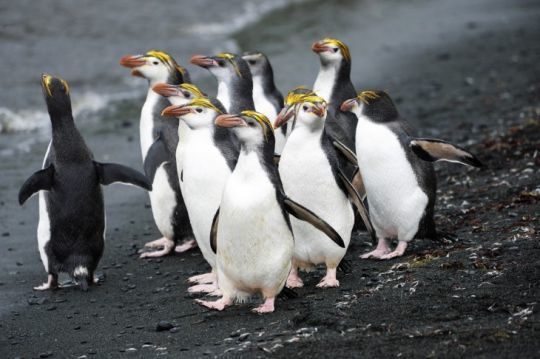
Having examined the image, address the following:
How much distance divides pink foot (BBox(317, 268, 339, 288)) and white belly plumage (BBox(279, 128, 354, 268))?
0.05 m

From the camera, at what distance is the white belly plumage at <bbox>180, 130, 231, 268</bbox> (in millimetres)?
6773

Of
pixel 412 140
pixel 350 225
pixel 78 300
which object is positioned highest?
pixel 412 140

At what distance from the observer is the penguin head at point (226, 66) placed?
27.7 ft

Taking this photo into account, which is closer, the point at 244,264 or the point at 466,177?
the point at 244,264

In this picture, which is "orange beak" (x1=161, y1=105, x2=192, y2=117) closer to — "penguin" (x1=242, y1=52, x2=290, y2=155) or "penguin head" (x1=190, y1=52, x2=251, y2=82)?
"penguin head" (x1=190, y1=52, x2=251, y2=82)

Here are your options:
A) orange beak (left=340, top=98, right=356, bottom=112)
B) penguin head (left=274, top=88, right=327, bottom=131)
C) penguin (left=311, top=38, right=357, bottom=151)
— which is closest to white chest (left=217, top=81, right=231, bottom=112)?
penguin (left=311, top=38, right=357, bottom=151)

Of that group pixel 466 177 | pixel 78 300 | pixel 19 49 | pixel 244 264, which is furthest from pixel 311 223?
pixel 19 49

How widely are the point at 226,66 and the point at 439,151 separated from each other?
234cm

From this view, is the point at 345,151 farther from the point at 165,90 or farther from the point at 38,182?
the point at 38,182

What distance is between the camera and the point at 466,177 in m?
9.09

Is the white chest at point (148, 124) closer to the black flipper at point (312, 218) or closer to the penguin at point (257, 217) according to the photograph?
the penguin at point (257, 217)

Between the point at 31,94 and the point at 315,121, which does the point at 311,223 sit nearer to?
the point at 315,121

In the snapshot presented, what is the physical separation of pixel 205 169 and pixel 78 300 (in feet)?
4.67

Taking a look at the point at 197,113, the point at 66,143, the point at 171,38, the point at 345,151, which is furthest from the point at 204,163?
the point at 171,38
